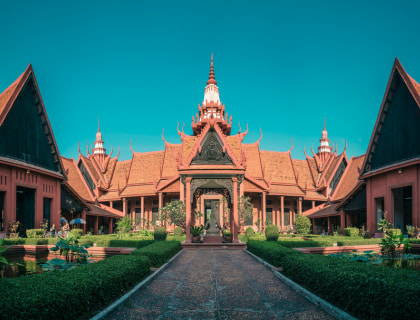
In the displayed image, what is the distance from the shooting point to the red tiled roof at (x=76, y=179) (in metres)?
35.5

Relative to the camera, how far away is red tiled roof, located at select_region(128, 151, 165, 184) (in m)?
35.9

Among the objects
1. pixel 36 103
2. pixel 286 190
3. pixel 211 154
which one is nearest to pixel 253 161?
pixel 286 190

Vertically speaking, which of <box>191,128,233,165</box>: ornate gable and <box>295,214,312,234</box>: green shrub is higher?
<box>191,128,233,165</box>: ornate gable

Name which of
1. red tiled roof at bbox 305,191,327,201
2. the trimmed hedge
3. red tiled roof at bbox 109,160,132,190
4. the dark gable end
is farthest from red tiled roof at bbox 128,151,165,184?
the trimmed hedge

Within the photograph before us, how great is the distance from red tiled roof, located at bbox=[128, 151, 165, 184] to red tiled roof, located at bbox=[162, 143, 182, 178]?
856mm

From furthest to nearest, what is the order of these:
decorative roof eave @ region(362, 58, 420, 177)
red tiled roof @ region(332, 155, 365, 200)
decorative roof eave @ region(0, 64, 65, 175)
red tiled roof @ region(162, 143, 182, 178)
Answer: red tiled roof @ region(162, 143, 182, 178)
red tiled roof @ region(332, 155, 365, 200)
decorative roof eave @ region(0, 64, 65, 175)
decorative roof eave @ region(362, 58, 420, 177)

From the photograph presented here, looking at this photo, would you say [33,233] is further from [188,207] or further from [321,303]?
[321,303]

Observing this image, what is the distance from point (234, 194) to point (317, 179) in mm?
22075

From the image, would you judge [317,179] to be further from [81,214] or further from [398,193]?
[81,214]

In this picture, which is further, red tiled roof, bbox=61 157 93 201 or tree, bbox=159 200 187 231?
red tiled roof, bbox=61 157 93 201

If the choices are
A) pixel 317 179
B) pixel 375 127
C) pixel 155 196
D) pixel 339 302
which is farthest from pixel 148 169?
pixel 339 302

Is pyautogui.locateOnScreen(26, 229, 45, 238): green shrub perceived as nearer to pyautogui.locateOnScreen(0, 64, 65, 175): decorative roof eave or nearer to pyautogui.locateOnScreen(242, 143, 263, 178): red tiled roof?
pyautogui.locateOnScreen(0, 64, 65, 175): decorative roof eave

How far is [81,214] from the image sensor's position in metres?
28.2

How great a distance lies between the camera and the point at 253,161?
35.2 metres
